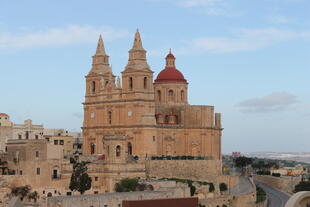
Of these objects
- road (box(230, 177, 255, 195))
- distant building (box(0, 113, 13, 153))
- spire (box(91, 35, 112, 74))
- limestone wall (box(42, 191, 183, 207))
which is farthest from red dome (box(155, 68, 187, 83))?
limestone wall (box(42, 191, 183, 207))

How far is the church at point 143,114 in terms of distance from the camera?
78875mm

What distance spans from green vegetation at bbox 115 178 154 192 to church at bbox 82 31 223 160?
240 inches

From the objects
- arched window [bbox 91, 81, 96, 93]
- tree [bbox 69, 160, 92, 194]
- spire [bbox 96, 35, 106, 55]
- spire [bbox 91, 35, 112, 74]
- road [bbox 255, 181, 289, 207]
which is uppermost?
spire [bbox 96, 35, 106, 55]

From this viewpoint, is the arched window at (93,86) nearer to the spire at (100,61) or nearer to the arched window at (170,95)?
the spire at (100,61)

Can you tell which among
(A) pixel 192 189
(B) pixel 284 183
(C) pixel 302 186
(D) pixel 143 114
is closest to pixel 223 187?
(A) pixel 192 189

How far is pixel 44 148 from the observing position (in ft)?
225

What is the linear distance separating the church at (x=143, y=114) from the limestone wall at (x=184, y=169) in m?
2.29

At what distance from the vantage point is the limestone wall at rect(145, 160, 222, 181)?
249 ft

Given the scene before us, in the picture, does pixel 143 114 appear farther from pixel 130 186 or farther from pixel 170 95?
pixel 130 186

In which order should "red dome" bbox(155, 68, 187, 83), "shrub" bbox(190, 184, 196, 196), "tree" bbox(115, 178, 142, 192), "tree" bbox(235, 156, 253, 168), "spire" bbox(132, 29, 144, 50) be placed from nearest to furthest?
"tree" bbox(115, 178, 142, 192)
"shrub" bbox(190, 184, 196, 196)
"spire" bbox(132, 29, 144, 50)
"red dome" bbox(155, 68, 187, 83)
"tree" bbox(235, 156, 253, 168)

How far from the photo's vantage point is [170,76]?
3489 inches

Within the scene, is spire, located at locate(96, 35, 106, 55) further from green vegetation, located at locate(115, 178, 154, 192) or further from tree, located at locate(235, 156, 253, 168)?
tree, located at locate(235, 156, 253, 168)

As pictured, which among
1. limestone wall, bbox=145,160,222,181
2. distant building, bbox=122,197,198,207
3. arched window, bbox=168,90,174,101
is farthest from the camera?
arched window, bbox=168,90,174,101

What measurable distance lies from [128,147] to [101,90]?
27.8 ft
